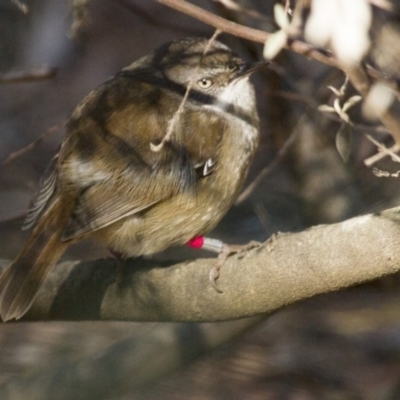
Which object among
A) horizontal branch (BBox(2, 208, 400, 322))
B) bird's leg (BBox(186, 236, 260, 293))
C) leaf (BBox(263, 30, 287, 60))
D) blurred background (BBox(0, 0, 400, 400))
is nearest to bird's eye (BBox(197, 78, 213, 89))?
blurred background (BBox(0, 0, 400, 400))

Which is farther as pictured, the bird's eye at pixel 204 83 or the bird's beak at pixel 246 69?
the bird's eye at pixel 204 83

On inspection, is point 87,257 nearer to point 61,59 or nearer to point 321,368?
point 321,368

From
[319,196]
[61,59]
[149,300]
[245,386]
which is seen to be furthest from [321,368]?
[61,59]

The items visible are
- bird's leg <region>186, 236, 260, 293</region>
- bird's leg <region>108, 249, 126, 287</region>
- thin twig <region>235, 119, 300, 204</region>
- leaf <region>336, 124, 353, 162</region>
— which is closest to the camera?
leaf <region>336, 124, 353, 162</region>

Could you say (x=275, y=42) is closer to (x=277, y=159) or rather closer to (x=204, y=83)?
(x=204, y=83)

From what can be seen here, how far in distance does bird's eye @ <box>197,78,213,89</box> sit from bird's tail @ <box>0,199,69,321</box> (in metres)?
0.86

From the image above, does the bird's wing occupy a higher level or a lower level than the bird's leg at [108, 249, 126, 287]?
higher

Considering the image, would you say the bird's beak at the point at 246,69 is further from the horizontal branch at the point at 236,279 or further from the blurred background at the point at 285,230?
the horizontal branch at the point at 236,279

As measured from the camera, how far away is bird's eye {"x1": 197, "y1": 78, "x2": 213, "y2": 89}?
13.3 ft

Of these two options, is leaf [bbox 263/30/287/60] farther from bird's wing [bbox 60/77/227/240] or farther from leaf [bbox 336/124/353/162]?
bird's wing [bbox 60/77/227/240]

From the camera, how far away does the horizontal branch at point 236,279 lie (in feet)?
9.08

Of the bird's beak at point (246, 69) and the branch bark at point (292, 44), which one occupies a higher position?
the branch bark at point (292, 44)

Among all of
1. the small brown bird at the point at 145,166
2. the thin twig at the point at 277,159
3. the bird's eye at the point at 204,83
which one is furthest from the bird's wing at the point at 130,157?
the thin twig at the point at 277,159

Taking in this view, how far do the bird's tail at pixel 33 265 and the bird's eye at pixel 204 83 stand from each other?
2.83 ft
